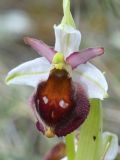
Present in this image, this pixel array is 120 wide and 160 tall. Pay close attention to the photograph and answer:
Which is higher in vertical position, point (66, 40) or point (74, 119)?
point (66, 40)

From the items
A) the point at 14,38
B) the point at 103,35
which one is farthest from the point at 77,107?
the point at 14,38

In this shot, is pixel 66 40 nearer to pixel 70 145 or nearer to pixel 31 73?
pixel 31 73

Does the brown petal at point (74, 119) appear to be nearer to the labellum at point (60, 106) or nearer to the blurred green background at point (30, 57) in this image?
the labellum at point (60, 106)

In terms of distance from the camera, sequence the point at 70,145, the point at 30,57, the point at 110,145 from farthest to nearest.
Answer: the point at 30,57, the point at 110,145, the point at 70,145

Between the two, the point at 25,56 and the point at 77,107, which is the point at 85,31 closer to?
the point at 25,56

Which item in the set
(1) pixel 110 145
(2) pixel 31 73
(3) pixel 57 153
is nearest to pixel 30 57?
(3) pixel 57 153

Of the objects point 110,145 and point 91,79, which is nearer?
point 91,79

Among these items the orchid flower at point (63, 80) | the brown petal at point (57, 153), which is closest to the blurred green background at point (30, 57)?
the brown petal at point (57, 153)
